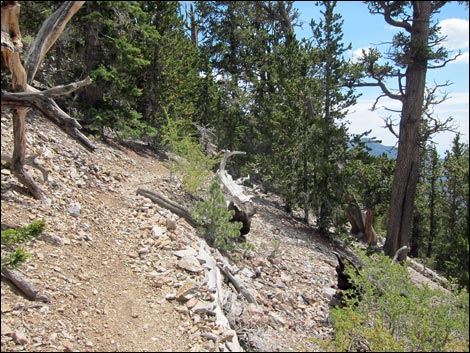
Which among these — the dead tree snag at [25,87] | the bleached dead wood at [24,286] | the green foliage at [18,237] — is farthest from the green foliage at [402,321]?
the dead tree snag at [25,87]

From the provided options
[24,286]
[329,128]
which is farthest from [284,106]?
[24,286]

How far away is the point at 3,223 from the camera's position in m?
4.59

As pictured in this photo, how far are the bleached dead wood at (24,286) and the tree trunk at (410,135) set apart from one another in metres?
9.78

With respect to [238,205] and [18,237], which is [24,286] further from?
[238,205]

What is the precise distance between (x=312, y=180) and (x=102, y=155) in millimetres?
6352

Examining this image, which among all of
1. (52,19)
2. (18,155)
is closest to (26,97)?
(18,155)

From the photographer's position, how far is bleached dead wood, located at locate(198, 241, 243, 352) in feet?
13.7

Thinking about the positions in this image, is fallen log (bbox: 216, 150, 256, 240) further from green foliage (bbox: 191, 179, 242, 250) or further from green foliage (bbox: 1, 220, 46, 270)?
green foliage (bbox: 1, 220, 46, 270)

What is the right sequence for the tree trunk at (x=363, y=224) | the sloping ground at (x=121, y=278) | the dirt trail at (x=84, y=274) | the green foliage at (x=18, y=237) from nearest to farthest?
1. the green foliage at (x=18, y=237)
2. the dirt trail at (x=84, y=274)
3. the sloping ground at (x=121, y=278)
4. the tree trunk at (x=363, y=224)

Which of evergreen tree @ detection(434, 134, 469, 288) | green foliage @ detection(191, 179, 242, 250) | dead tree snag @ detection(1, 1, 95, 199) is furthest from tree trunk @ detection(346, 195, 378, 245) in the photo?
dead tree snag @ detection(1, 1, 95, 199)

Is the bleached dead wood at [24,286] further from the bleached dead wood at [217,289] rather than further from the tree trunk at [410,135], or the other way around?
the tree trunk at [410,135]

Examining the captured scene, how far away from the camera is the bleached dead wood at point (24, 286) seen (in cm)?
389

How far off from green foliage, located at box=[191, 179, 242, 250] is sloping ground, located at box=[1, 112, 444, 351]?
29 centimetres

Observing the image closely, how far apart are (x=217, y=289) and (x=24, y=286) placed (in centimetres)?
235
